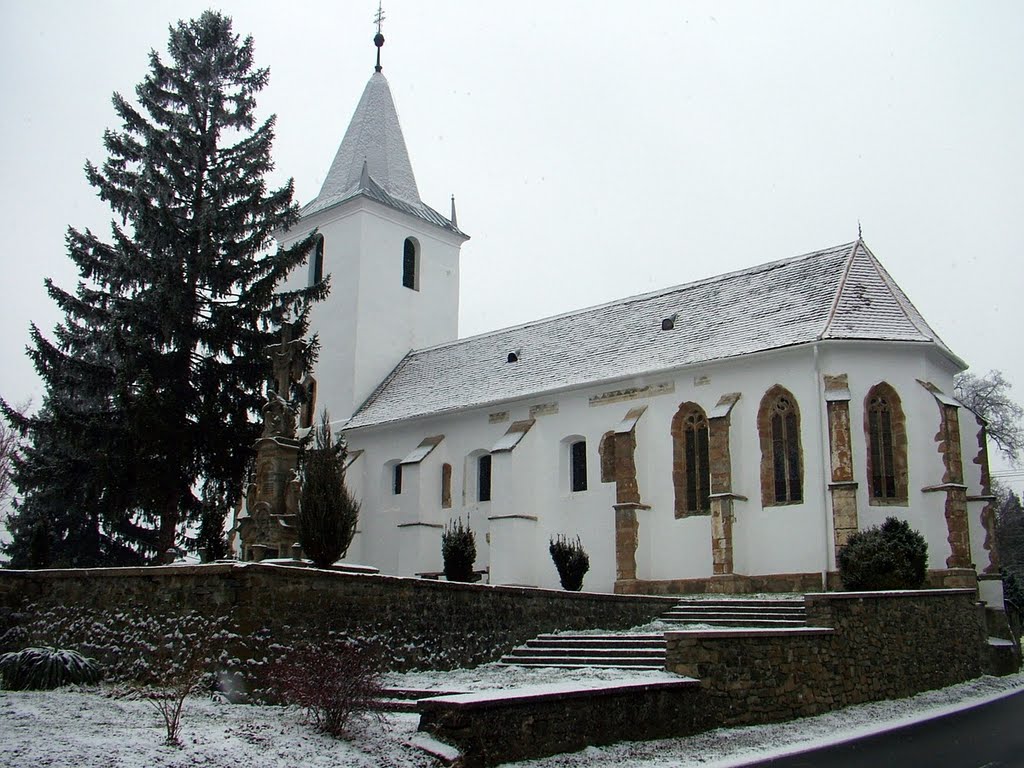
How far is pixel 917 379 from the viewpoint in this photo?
23.0m

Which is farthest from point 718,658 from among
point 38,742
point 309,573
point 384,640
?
point 38,742

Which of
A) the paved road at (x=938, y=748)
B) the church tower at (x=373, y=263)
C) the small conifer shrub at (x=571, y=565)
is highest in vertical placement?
the church tower at (x=373, y=263)

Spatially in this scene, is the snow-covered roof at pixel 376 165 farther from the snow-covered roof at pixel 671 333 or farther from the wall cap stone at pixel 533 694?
the wall cap stone at pixel 533 694

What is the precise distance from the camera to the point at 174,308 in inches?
922

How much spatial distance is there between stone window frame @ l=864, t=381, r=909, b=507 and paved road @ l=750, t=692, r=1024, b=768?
7.75 meters

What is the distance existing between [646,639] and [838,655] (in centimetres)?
312

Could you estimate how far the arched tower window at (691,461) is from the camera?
952 inches

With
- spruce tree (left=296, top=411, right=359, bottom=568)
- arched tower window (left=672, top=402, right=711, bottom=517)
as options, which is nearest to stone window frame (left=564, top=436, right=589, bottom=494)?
arched tower window (left=672, top=402, right=711, bottom=517)

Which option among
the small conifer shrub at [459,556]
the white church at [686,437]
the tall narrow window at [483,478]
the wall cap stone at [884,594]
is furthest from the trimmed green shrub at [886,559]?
the tall narrow window at [483,478]

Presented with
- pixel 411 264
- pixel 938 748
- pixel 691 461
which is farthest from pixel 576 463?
pixel 938 748

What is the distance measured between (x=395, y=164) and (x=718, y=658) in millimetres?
29229

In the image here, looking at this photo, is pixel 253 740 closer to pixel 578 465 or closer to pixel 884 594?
pixel 884 594

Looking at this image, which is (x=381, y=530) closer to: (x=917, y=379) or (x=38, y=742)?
(x=917, y=379)

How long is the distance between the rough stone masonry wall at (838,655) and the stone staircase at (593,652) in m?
1.42
